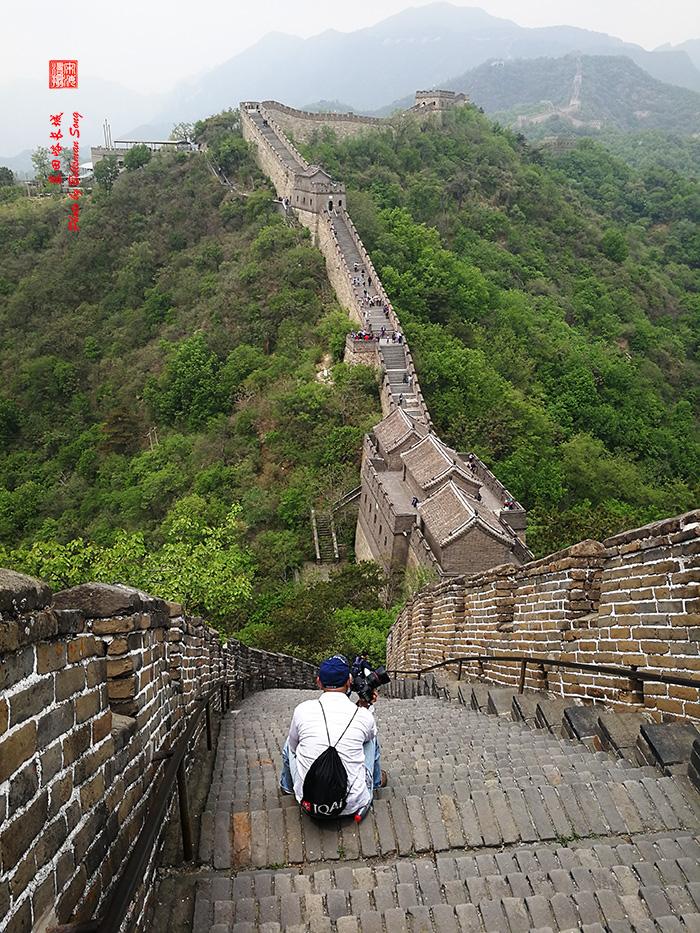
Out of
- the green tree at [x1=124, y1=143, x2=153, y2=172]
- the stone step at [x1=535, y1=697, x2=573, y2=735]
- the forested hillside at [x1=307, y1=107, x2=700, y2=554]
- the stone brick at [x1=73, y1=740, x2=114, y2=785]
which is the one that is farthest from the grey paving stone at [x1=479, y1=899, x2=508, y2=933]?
the green tree at [x1=124, y1=143, x2=153, y2=172]

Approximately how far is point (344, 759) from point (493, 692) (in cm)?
381

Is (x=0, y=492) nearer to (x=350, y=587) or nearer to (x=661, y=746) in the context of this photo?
(x=350, y=587)

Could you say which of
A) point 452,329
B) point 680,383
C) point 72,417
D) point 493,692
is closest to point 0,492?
point 72,417

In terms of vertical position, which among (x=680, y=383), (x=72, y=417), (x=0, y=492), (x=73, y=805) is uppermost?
(x=73, y=805)

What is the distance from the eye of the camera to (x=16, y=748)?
6.63ft

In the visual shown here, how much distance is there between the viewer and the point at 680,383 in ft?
149

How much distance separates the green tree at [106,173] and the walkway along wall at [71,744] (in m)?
63.0

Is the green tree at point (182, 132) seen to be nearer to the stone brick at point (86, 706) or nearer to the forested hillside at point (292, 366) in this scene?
the forested hillside at point (292, 366)

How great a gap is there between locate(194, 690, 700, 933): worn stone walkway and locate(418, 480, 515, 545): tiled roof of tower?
15.0 metres

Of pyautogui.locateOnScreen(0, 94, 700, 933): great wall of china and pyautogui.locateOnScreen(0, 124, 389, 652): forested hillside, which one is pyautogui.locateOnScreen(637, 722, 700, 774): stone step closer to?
pyautogui.locateOnScreen(0, 94, 700, 933): great wall of china

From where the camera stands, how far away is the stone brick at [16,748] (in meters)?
1.94

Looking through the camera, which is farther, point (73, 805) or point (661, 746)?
point (661, 746)

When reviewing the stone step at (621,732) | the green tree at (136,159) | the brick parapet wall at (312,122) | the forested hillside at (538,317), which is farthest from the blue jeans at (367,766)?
the green tree at (136,159)

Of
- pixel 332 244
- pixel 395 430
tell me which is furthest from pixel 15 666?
pixel 332 244
